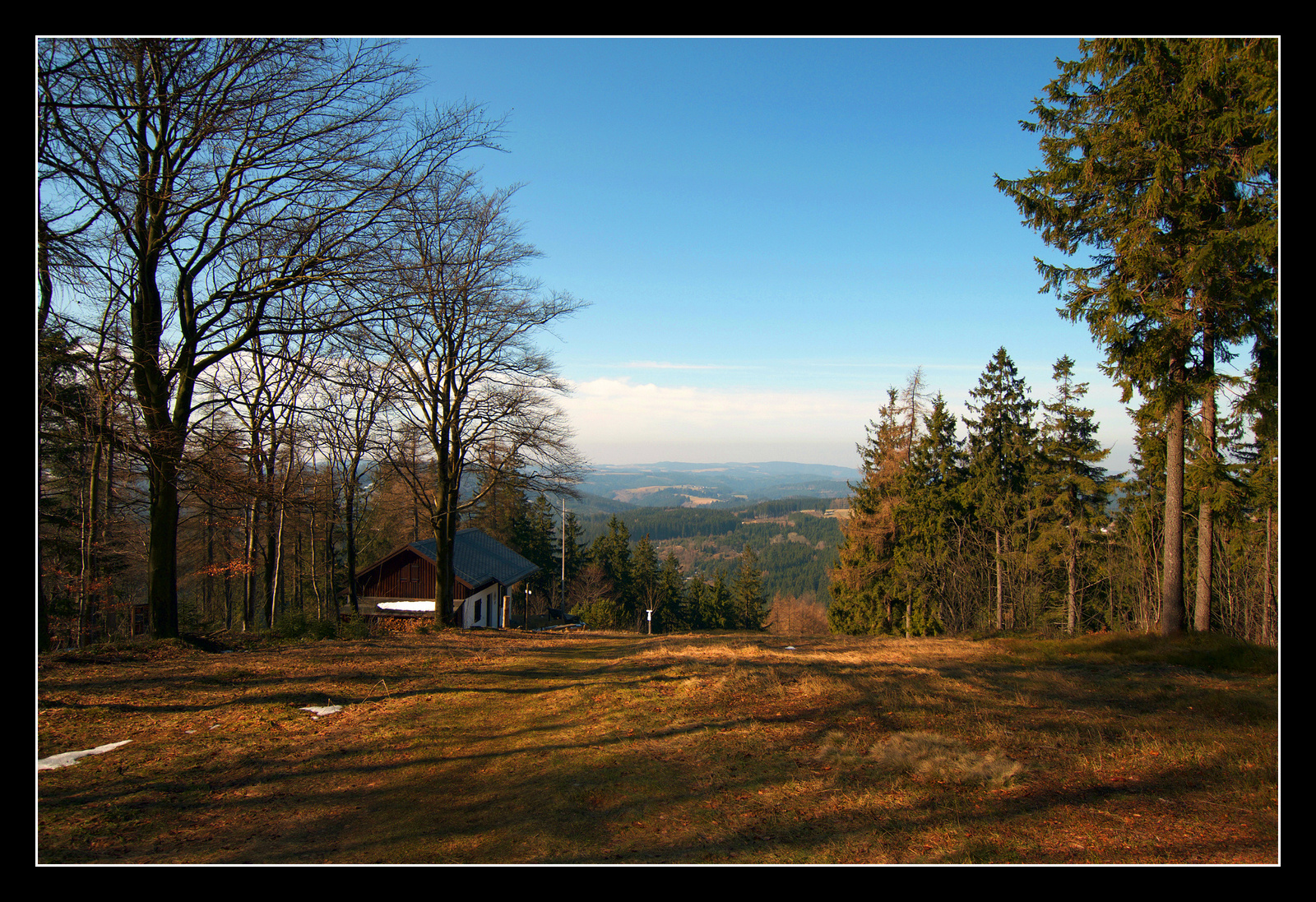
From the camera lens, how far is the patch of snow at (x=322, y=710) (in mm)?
6668

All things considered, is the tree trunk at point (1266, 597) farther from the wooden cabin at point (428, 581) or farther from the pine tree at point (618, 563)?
the pine tree at point (618, 563)

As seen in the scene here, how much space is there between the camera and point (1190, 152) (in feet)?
34.4

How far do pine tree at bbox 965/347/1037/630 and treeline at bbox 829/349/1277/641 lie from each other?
0.06 m

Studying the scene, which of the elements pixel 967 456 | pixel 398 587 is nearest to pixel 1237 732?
pixel 967 456

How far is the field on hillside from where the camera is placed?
4.05m

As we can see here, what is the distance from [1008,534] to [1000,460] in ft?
12.5

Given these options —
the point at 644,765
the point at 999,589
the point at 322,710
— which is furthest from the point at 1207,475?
the point at 999,589

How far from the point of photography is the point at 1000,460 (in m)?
28.6

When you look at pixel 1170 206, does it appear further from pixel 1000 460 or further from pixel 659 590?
pixel 659 590

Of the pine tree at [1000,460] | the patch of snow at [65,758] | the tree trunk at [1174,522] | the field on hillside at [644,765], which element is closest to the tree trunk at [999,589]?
the pine tree at [1000,460]

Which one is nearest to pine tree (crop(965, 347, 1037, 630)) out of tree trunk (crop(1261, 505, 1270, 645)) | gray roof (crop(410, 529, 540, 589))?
tree trunk (crop(1261, 505, 1270, 645))

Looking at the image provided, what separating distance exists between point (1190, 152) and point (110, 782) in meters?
17.4

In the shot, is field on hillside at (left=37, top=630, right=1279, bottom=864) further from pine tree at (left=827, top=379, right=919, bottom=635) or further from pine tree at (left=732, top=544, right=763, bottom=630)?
pine tree at (left=732, top=544, right=763, bottom=630)
